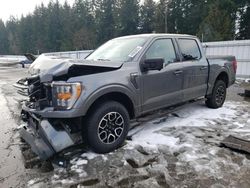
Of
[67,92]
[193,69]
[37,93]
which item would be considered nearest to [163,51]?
[193,69]

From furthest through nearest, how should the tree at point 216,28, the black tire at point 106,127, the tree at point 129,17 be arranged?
the tree at point 129,17 → the tree at point 216,28 → the black tire at point 106,127

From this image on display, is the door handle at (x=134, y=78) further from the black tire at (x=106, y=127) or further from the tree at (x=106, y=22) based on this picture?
the tree at (x=106, y=22)

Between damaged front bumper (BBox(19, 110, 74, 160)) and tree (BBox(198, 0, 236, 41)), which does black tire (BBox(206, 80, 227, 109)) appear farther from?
tree (BBox(198, 0, 236, 41))

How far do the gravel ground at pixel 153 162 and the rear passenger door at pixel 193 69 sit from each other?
71 centimetres

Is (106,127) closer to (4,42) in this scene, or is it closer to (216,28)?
(216,28)

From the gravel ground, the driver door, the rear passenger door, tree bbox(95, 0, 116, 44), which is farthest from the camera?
tree bbox(95, 0, 116, 44)

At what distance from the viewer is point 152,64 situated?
4.00m

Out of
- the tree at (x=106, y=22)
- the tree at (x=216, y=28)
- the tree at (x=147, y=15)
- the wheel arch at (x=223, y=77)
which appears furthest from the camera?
the tree at (x=106, y=22)

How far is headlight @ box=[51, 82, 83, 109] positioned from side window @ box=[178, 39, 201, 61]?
2.65 meters

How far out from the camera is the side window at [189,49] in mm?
5215

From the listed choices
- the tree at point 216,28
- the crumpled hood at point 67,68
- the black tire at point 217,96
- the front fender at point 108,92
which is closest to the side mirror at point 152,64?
the front fender at point 108,92

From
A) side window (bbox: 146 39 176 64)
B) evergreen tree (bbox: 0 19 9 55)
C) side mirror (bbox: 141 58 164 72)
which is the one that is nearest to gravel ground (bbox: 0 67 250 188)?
side mirror (bbox: 141 58 164 72)

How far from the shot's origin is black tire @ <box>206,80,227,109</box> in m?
6.21

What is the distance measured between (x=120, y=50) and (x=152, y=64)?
89 centimetres
